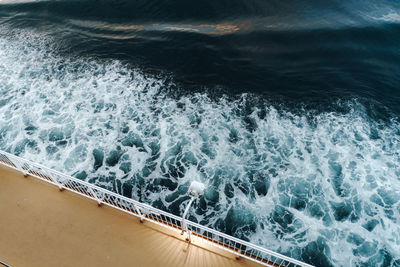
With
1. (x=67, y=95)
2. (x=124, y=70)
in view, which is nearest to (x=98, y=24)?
(x=124, y=70)

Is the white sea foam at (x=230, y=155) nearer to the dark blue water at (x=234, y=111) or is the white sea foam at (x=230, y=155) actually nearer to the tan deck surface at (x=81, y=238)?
the dark blue water at (x=234, y=111)

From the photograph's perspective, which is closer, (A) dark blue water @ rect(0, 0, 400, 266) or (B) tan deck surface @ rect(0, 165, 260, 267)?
(B) tan deck surface @ rect(0, 165, 260, 267)

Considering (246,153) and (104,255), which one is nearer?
(104,255)

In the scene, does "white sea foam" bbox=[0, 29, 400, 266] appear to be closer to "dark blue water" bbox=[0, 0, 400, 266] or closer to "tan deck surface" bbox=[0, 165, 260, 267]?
"dark blue water" bbox=[0, 0, 400, 266]

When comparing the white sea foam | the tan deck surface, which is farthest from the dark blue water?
the tan deck surface

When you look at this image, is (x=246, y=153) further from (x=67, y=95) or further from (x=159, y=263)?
(x=67, y=95)

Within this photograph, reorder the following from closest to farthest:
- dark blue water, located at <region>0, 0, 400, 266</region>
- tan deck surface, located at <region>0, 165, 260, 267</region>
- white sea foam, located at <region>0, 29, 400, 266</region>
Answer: tan deck surface, located at <region>0, 165, 260, 267</region> → white sea foam, located at <region>0, 29, 400, 266</region> → dark blue water, located at <region>0, 0, 400, 266</region>
